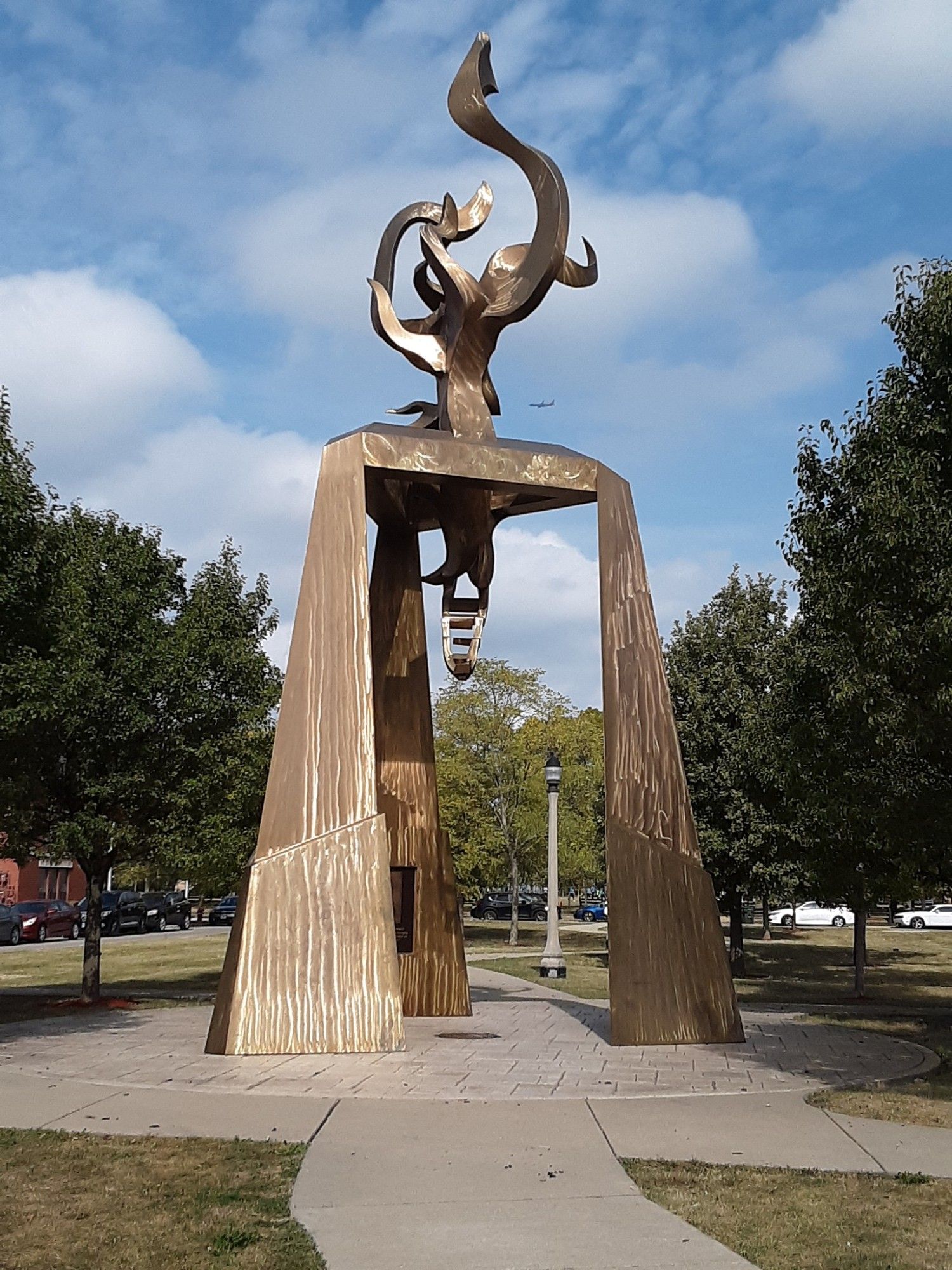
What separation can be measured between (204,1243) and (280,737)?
695 cm

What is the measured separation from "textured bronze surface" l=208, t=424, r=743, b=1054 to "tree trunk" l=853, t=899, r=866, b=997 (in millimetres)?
9742

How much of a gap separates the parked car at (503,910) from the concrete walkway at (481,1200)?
46108 mm

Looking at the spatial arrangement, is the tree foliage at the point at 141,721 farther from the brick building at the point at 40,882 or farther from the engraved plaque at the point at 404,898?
the brick building at the point at 40,882

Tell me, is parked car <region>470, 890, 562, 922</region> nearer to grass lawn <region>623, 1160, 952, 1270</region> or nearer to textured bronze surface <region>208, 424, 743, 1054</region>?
textured bronze surface <region>208, 424, 743, 1054</region>

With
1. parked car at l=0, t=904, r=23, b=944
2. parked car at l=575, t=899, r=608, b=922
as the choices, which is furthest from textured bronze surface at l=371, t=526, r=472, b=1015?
parked car at l=575, t=899, r=608, b=922

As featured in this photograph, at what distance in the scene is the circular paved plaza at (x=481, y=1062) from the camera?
9.52 metres

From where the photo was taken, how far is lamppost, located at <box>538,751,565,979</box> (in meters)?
23.7

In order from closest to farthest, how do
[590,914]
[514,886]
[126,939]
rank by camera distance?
[514,886]
[126,939]
[590,914]

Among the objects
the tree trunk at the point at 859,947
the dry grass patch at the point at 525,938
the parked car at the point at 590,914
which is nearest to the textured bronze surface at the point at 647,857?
the tree trunk at the point at 859,947

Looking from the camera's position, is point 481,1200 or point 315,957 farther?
point 315,957

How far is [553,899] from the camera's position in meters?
24.9

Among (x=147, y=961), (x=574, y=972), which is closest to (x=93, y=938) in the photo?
(x=147, y=961)

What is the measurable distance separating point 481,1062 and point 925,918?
47.6 meters

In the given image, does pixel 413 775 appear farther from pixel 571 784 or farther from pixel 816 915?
pixel 816 915
